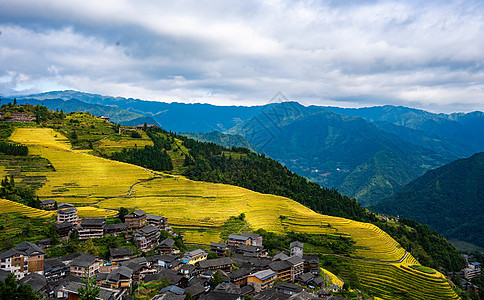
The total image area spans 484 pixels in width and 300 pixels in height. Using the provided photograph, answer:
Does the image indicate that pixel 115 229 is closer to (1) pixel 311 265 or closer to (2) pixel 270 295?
(2) pixel 270 295

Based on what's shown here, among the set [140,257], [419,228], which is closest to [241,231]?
[140,257]

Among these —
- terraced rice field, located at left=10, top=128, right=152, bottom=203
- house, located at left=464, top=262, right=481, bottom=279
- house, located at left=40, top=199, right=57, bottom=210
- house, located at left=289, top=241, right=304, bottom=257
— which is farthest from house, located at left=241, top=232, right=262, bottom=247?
house, located at left=464, top=262, right=481, bottom=279

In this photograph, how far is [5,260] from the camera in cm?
3080

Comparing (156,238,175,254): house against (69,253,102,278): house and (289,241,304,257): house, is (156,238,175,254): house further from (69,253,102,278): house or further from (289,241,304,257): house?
(289,241,304,257): house

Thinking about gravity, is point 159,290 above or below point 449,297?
above

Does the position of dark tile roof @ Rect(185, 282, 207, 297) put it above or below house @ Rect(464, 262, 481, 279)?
above

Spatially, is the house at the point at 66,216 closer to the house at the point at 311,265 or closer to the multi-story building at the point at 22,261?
the multi-story building at the point at 22,261

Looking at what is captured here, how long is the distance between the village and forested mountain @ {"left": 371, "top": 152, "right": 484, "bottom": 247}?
342 ft

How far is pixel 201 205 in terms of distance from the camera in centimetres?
5834

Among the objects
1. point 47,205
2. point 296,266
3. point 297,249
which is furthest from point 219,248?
point 47,205

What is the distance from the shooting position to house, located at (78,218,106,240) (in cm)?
4053

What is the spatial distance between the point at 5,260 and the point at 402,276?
1835 inches

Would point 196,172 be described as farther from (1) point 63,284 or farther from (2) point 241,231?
(1) point 63,284

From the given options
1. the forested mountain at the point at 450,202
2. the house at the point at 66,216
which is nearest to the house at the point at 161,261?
the house at the point at 66,216
